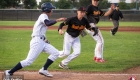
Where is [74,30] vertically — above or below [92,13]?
below

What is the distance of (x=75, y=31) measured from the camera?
32.6ft

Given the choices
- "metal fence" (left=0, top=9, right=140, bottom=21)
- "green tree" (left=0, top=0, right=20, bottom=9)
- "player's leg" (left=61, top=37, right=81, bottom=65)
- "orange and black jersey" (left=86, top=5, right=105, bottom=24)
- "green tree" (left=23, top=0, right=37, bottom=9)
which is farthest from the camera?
"green tree" (left=23, top=0, right=37, bottom=9)

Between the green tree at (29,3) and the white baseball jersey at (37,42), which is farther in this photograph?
the green tree at (29,3)

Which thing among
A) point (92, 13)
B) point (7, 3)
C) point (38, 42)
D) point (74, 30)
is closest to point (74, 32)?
point (74, 30)

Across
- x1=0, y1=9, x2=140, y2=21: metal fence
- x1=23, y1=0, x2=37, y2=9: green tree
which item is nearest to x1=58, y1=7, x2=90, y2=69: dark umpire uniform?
x1=0, y1=9, x2=140, y2=21: metal fence

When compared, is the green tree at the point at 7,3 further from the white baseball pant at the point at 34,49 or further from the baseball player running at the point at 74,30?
the white baseball pant at the point at 34,49

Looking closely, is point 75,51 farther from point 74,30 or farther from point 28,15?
point 28,15

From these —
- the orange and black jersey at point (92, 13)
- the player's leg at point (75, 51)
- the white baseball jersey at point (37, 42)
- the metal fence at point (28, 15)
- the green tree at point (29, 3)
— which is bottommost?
the metal fence at point (28, 15)

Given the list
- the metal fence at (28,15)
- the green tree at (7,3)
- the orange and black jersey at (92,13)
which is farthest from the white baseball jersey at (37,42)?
the green tree at (7,3)

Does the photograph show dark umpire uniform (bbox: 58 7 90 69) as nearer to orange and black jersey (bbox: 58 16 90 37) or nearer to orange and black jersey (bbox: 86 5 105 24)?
orange and black jersey (bbox: 58 16 90 37)

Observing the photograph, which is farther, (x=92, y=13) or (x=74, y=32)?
(x=92, y=13)

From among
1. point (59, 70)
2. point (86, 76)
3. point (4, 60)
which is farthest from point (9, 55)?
point (86, 76)

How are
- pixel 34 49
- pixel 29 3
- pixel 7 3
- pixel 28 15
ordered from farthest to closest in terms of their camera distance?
1. pixel 29 3
2. pixel 7 3
3. pixel 28 15
4. pixel 34 49

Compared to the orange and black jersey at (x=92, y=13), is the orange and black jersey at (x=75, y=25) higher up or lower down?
lower down
